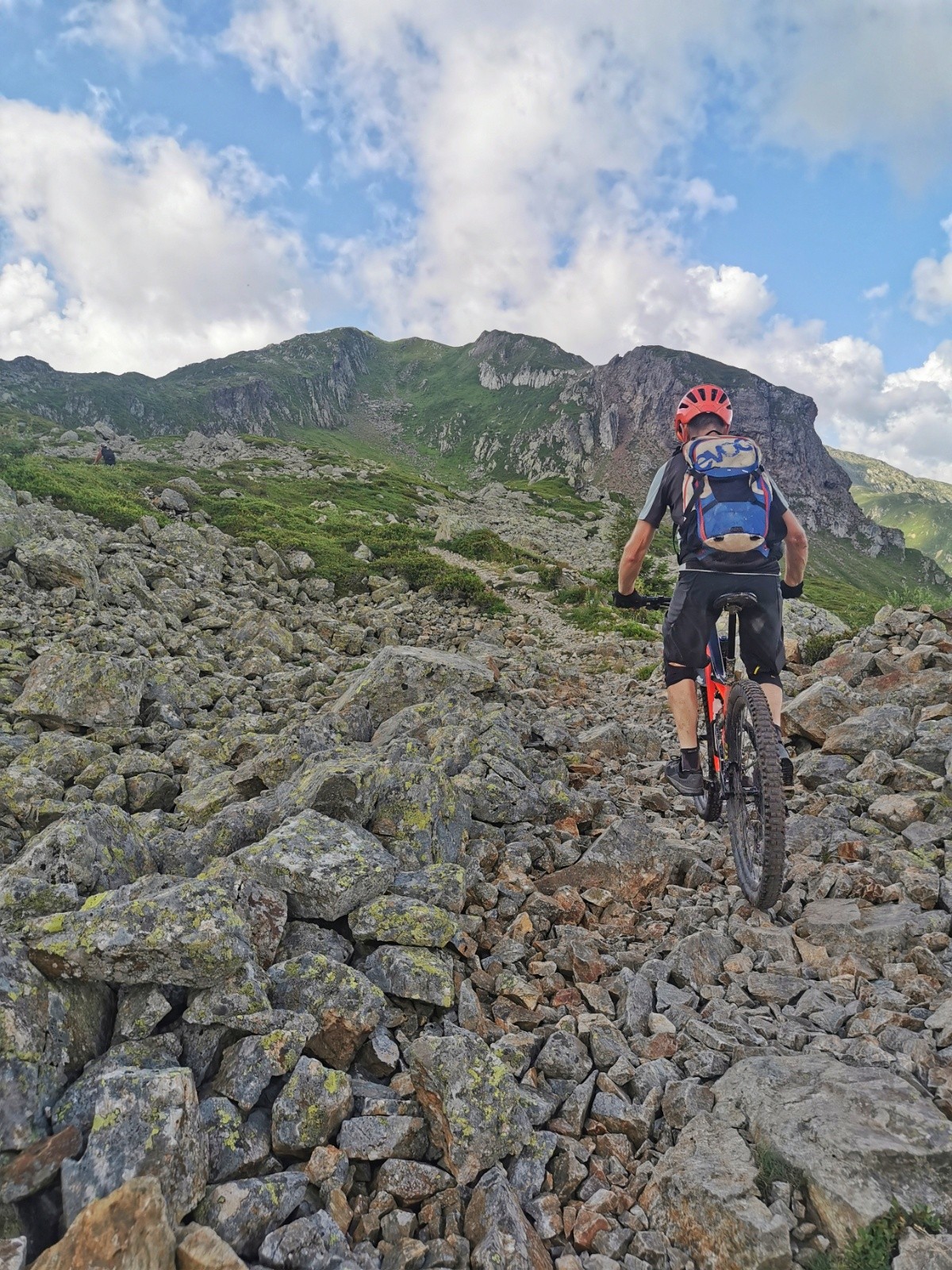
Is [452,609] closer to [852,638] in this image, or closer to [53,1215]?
[852,638]

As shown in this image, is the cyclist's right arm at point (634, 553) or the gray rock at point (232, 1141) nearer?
the gray rock at point (232, 1141)

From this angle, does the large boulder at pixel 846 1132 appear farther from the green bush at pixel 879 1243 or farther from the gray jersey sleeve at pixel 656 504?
the gray jersey sleeve at pixel 656 504

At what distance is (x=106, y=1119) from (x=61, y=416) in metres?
236

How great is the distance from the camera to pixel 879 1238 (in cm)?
238

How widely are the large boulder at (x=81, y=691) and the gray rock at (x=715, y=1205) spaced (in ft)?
28.1

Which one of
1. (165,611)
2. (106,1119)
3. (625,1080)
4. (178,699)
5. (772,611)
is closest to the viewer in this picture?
(106,1119)

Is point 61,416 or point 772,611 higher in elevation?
point 61,416

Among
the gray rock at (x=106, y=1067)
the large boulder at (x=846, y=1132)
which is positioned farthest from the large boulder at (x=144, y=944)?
the large boulder at (x=846, y=1132)

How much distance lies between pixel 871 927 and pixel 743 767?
1673mm

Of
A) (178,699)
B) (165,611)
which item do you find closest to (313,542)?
(165,611)

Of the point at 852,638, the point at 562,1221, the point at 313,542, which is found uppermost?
the point at 313,542

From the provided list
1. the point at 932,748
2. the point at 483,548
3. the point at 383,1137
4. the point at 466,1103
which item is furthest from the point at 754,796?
the point at 483,548

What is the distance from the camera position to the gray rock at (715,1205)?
2455 mm

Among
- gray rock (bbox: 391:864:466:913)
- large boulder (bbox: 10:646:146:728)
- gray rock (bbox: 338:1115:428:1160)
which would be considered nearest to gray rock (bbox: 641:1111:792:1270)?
gray rock (bbox: 338:1115:428:1160)
